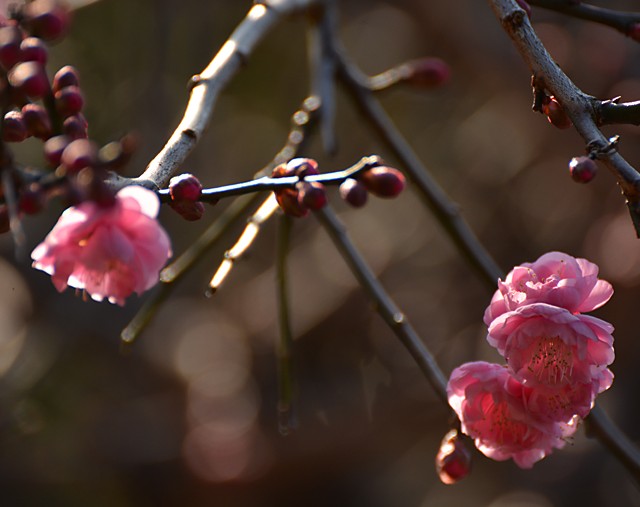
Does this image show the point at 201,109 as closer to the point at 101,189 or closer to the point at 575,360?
the point at 101,189

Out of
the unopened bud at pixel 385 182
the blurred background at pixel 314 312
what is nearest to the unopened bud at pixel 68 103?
the unopened bud at pixel 385 182

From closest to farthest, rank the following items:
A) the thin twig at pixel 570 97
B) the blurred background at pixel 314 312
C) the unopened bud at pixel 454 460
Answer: the thin twig at pixel 570 97 → the unopened bud at pixel 454 460 → the blurred background at pixel 314 312

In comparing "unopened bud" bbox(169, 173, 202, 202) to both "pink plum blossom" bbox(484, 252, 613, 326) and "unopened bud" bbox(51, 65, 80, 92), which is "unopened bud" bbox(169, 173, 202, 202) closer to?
"unopened bud" bbox(51, 65, 80, 92)

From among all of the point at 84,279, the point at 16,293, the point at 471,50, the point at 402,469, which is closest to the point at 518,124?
the point at 471,50

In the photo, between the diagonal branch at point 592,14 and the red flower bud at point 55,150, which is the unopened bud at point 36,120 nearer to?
the red flower bud at point 55,150

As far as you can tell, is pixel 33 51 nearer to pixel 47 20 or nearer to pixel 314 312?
pixel 47 20

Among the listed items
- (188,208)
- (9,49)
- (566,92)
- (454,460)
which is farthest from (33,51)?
(454,460)

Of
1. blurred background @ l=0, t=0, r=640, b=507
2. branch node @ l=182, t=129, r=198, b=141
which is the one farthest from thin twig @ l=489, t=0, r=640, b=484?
blurred background @ l=0, t=0, r=640, b=507
